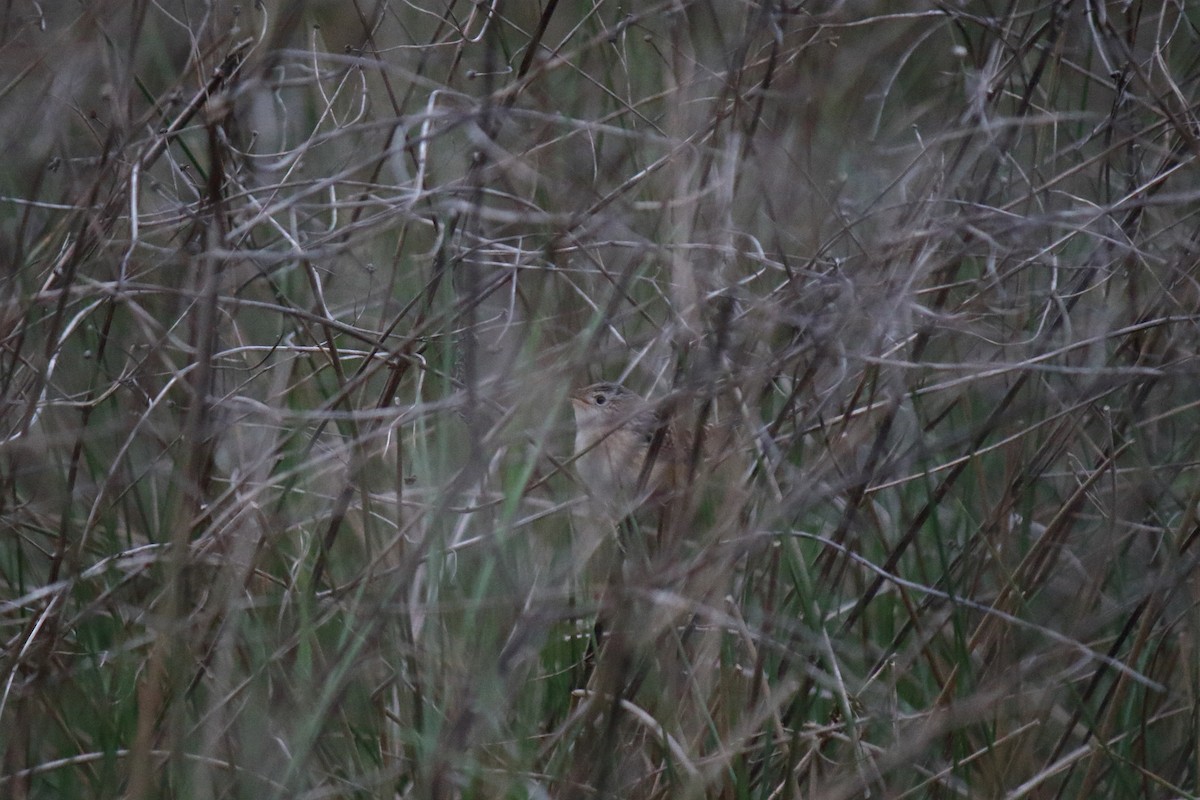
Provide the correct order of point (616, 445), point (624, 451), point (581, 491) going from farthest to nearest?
1. point (616, 445)
2. point (624, 451)
3. point (581, 491)

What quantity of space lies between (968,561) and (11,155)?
2.62 metres

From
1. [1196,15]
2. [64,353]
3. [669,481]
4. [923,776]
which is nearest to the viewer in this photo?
[923,776]

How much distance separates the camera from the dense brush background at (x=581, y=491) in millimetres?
1826

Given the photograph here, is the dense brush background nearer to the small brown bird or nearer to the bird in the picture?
the bird

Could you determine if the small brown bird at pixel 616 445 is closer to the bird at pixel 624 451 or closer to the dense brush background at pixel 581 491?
the bird at pixel 624 451

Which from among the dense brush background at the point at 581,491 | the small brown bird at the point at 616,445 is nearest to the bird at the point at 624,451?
the small brown bird at the point at 616,445

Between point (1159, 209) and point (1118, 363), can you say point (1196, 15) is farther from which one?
point (1118, 363)

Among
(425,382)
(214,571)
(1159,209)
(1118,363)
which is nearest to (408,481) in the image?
(425,382)

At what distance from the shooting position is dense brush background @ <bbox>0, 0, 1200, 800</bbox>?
183 cm

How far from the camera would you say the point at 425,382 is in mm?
2584

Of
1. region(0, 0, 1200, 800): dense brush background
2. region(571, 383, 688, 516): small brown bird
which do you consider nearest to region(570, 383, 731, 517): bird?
region(571, 383, 688, 516): small brown bird

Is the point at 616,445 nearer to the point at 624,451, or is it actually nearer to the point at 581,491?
the point at 624,451

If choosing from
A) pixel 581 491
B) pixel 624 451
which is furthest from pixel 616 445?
pixel 581 491

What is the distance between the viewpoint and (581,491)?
9.46 feet
